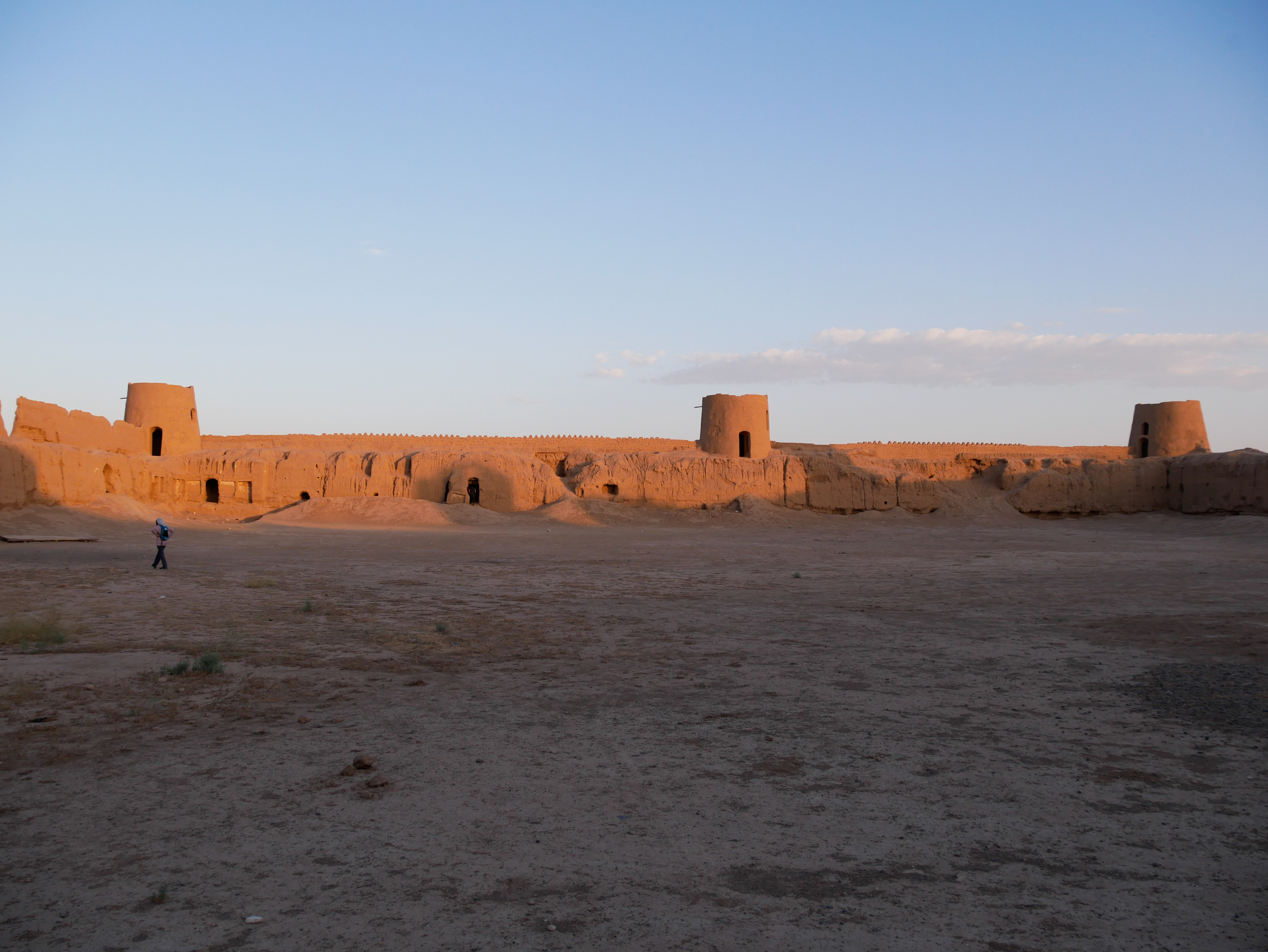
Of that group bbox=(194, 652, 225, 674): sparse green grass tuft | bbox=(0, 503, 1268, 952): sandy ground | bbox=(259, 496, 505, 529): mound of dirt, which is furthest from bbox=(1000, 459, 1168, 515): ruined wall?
bbox=(194, 652, 225, 674): sparse green grass tuft

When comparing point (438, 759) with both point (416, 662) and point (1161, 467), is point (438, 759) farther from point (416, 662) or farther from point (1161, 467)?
point (1161, 467)

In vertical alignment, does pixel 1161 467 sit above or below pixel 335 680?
above

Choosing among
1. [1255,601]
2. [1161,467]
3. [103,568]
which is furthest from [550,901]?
[1161,467]

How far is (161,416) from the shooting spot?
2720 centimetres

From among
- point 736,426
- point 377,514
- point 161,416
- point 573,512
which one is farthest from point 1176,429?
point 161,416

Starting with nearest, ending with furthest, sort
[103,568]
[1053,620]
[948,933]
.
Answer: [948,933] → [1053,620] → [103,568]

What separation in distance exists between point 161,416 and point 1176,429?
35.4 m

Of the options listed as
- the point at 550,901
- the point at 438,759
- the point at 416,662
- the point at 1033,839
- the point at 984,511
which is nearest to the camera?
the point at 550,901

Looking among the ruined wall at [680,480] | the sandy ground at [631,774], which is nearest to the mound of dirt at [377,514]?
the ruined wall at [680,480]

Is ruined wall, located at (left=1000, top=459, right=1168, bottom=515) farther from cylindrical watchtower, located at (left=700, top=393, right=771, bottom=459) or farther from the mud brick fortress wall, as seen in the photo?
cylindrical watchtower, located at (left=700, top=393, right=771, bottom=459)

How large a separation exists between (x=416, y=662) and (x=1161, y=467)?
29.6 m

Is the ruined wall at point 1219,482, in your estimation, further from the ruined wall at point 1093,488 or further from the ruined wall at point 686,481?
the ruined wall at point 1093,488

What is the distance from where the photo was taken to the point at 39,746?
475 centimetres

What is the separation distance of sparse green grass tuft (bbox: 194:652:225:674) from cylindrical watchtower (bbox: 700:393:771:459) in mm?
22738
